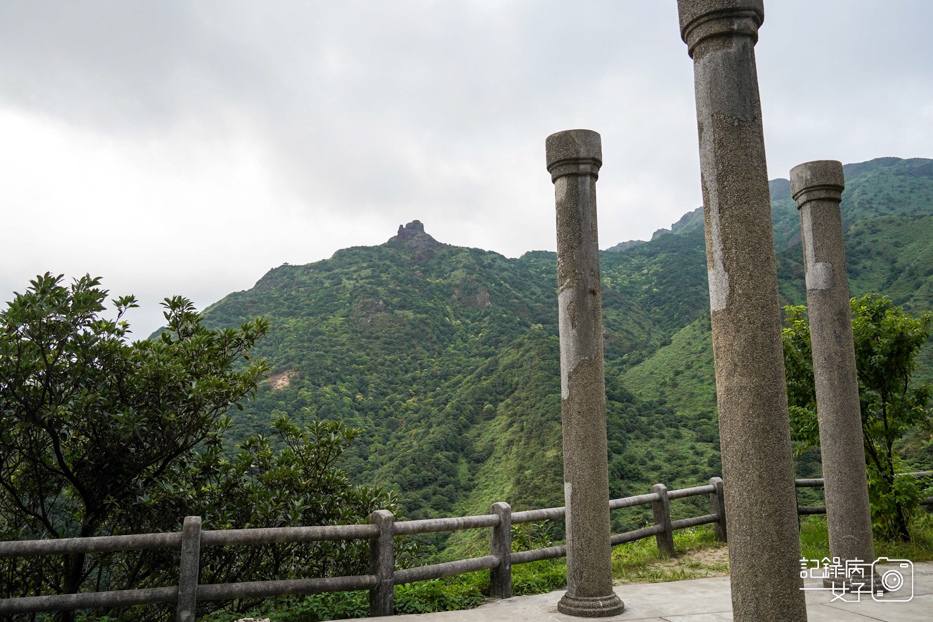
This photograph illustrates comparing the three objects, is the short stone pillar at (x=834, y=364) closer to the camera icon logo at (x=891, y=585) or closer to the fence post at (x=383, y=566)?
the camera icon logo at (x=891, y=585)

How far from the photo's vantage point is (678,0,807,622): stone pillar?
3021 mm

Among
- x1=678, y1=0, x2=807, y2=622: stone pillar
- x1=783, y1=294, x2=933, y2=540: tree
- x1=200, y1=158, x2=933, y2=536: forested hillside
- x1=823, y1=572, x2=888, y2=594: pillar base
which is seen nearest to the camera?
x1=678, y1=0, x2=807, y2=622: stone pillar

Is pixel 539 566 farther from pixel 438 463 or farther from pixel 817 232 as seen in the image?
pixel 438 463

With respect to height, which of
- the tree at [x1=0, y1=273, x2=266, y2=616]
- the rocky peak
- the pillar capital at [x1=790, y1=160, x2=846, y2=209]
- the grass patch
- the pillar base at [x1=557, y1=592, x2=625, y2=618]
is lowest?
the grass patch

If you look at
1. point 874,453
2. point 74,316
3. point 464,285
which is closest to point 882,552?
point 874,453

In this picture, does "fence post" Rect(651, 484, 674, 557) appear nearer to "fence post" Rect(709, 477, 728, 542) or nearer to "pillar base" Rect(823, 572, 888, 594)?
"fence post" Rect(709, 477, 728, 542)

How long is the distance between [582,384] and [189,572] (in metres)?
3.45

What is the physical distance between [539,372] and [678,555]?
1110 inches

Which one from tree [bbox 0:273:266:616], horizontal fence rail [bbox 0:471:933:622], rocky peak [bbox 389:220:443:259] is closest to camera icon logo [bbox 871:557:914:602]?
horizontal fence rail [bbox 0:471:933:622]

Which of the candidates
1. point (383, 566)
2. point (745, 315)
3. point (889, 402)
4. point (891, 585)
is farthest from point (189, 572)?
point (889, 402)

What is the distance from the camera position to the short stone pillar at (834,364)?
5.61m

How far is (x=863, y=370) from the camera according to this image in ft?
26.6

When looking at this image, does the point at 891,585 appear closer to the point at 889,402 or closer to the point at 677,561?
the point at 677,561

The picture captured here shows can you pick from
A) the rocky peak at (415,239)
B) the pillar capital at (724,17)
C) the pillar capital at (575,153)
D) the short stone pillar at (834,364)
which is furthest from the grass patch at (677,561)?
the rocky peak at (415,239)
